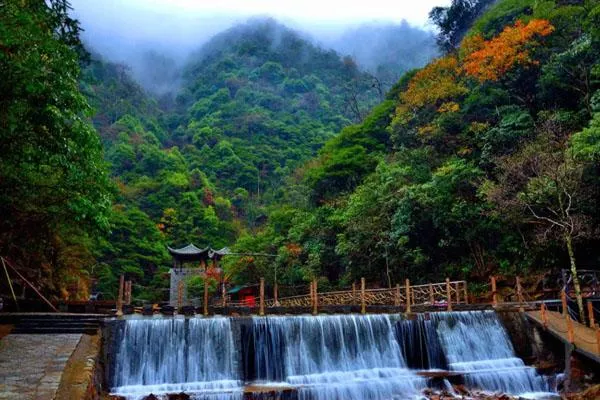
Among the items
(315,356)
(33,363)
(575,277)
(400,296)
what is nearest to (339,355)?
(315,356)

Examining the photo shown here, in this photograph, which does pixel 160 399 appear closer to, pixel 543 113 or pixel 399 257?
pixel 399 257

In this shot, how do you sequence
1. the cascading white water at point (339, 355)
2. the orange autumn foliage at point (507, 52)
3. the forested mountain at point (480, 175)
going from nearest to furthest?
the cascading white water at point (339, 355) → the forested mountain at point (480, 175) → the orange autumn foliage at point (507, 52)

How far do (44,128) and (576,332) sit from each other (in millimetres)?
14102

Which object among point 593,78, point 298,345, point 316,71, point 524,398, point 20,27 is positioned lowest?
point 524,398

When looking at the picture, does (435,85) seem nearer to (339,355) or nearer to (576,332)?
(576,332)

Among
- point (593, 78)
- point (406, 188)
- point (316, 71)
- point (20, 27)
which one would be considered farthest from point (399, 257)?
point (316, 71)

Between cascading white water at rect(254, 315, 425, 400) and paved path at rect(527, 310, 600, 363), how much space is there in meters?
4.22

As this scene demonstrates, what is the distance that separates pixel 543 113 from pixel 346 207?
37.5 feet

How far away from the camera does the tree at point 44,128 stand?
5.78m

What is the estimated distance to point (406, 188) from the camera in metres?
21.9

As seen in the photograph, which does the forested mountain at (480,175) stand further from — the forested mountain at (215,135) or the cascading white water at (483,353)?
the forested mountain at (215,135)

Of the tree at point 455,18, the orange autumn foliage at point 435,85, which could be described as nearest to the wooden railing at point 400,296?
the orange autumn foliage at point 435,85

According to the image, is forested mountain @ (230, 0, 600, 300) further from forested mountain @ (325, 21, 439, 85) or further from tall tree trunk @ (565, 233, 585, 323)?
forested mountain @ (325, 21, 439, 85)

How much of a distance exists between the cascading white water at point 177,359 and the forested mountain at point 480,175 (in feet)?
35.7
